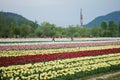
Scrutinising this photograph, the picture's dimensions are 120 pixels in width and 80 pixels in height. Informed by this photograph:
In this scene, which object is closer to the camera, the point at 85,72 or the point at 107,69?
the point at 85,72

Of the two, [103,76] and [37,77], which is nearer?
[37,77]

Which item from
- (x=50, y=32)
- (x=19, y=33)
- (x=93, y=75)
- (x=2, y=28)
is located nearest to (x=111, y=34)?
(x=50, y=32)

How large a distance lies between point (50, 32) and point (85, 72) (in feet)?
245

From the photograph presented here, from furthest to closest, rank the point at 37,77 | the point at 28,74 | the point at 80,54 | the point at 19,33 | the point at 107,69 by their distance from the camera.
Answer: the point at 19,33 → the point at 80,54 → the point at 107,69 → the point at 28,74 → the point at 37,77

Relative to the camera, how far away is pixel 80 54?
57.5 ft

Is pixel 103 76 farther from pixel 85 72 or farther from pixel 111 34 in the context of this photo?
pixel 111 34

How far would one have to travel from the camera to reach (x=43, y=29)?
87438 millimetres

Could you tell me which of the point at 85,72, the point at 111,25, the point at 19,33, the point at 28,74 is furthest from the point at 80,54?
the point at 111,25

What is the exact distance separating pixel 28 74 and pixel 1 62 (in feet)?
10.3

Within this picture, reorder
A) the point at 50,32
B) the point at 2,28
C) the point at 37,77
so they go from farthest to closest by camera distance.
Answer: the point at 50,32 → the point at 2,28 → the point at 37,77

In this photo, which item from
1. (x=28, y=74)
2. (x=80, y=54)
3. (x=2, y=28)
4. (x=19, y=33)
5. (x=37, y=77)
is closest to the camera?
(x=37, y=77)

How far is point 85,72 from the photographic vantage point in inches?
437

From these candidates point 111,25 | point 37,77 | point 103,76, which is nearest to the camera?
point 37,77

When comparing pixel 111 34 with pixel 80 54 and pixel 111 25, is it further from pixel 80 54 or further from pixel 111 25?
pixel 80 54
